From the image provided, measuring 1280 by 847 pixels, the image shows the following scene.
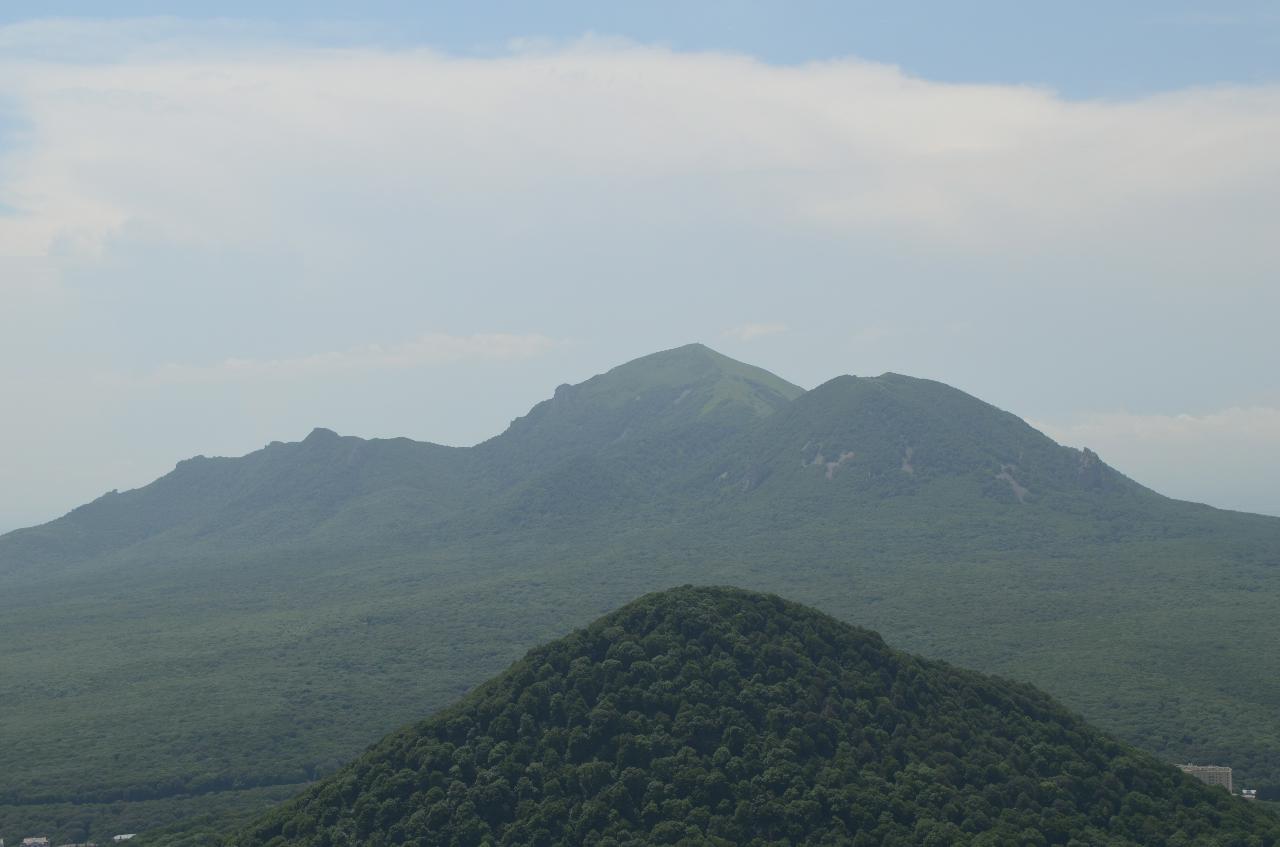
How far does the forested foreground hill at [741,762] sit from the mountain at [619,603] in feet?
111

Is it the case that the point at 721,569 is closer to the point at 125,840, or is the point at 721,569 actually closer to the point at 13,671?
the point at 13,671

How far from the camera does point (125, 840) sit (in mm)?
79188

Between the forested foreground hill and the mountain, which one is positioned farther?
the mountain

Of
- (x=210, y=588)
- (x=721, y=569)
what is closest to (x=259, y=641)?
(x=210, y=588)

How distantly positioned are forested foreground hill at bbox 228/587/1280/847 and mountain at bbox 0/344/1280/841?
33.7 metres

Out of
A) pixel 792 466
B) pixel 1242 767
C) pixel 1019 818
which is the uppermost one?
pixel 792 466

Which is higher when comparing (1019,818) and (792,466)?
(792,466)

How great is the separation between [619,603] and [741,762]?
285 feet

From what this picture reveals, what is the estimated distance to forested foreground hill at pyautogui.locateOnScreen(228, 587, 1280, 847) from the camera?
2015 inches

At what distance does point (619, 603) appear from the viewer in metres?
140

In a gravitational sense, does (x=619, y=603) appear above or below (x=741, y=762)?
above

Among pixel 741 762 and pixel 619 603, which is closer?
pixel 741 762

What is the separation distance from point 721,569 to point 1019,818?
99957 millimetres

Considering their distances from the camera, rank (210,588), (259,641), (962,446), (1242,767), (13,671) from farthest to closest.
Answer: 1. (962,446)
2. (210,588)
3. (259,641)
4. (13,671)
5. (1242,767)
